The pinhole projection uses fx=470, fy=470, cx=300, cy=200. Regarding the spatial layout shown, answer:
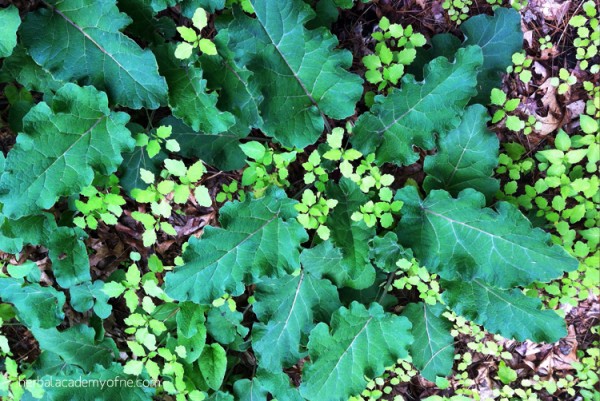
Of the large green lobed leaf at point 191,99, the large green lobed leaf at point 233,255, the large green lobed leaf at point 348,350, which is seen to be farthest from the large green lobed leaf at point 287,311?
the large green lobed leaf at point 191,99

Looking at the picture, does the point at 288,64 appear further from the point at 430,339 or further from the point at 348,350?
the point at 430,339

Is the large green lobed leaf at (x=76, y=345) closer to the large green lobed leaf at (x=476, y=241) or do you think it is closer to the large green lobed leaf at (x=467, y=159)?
the large green lobed leaf at (x=476, y=241)

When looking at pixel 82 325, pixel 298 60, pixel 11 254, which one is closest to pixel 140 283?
pixel 82 325

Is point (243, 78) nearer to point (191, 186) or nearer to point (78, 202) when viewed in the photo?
point (191, 186)

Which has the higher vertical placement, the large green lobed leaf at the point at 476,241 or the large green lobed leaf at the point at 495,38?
the large green lobed leaf at the point at 495,38

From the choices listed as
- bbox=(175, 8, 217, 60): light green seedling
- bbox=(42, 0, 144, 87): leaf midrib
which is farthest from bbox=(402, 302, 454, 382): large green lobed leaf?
bbox=(42, 0, 144, 87): leaf midrib

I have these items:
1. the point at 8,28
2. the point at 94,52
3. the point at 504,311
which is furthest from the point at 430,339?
the point at 8,28

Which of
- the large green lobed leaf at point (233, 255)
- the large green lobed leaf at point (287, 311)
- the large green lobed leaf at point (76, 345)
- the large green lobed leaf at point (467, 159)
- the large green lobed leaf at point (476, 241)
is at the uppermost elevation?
the large green lobed leaf at point (467, 159)
